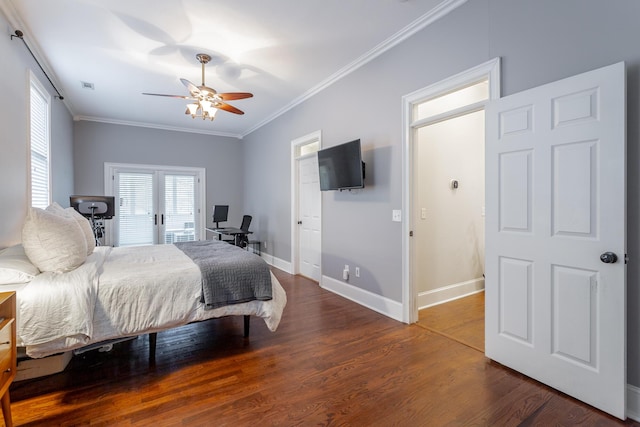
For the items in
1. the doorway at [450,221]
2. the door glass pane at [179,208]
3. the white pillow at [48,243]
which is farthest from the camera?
the door glass pane at [179,208]

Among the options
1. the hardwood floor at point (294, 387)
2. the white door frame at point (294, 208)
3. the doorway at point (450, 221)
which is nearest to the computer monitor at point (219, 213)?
the white door frame at point (294, 208)

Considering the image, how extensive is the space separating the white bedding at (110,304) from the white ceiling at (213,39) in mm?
2201

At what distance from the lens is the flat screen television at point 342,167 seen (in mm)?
3488

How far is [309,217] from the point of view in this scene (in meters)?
4.95

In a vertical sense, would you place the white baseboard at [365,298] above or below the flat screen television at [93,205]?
below

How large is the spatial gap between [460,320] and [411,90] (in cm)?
244

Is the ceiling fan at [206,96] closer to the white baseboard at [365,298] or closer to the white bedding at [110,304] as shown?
the white bedding at [110,304]

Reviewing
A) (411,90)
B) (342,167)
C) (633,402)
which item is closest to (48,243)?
(342,167)

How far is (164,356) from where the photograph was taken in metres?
2.42

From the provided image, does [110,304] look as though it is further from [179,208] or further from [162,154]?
[162,154]

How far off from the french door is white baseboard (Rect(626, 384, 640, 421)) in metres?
7.02

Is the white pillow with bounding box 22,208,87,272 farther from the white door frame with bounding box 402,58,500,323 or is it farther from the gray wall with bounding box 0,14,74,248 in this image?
the white door frame with bounding box 402,58,500,323

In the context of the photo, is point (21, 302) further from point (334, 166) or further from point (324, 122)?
point (324, 122)

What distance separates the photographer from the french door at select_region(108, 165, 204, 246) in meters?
6.34
